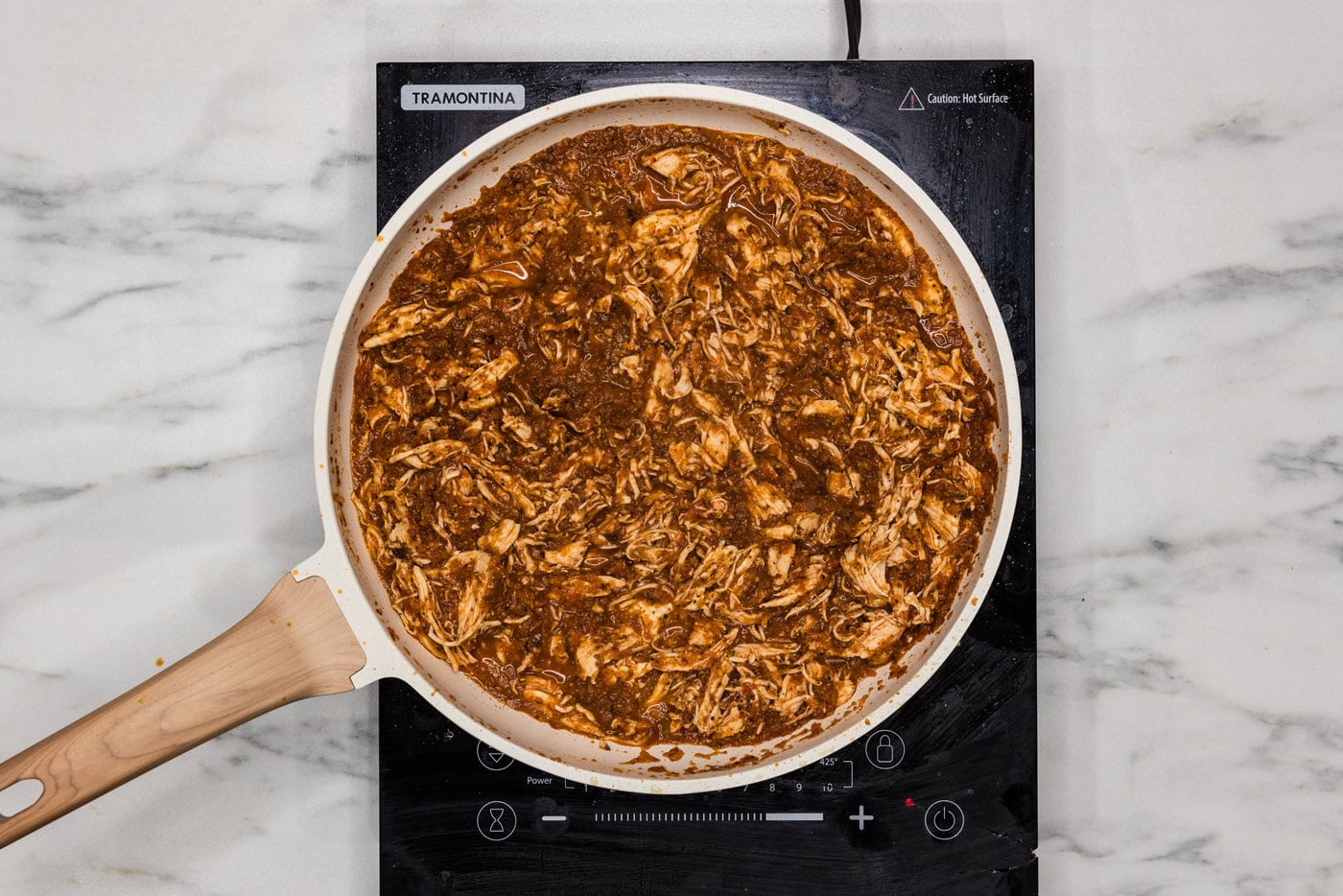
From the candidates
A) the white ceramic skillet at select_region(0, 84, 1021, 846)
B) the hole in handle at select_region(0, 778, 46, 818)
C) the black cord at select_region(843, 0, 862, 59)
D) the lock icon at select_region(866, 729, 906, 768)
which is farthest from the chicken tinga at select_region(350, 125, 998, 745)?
the hole in handle at select_region(0, 778, 46, 818)

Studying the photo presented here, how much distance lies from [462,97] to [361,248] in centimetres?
37

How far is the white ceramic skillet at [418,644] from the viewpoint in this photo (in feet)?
5.00

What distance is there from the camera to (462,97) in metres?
1.81

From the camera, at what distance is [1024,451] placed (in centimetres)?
185

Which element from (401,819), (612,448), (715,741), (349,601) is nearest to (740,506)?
(612,448)

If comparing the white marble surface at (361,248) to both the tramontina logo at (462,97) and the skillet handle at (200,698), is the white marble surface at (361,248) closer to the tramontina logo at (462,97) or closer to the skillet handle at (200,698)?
the tramontina logo at (462,97)

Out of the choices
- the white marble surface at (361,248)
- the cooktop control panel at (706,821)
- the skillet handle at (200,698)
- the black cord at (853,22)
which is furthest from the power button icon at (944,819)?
the black cord at (853,22)

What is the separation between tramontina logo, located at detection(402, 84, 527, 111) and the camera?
1.81 meters

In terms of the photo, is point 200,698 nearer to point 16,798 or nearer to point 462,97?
point 16,798

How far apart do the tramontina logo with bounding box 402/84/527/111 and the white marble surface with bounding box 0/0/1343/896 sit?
0.15 metres

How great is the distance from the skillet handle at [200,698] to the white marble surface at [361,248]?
1.32ft

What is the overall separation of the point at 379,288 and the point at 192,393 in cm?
56

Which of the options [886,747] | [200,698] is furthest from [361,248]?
[886,747]

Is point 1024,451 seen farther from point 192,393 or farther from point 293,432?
point 192,393
